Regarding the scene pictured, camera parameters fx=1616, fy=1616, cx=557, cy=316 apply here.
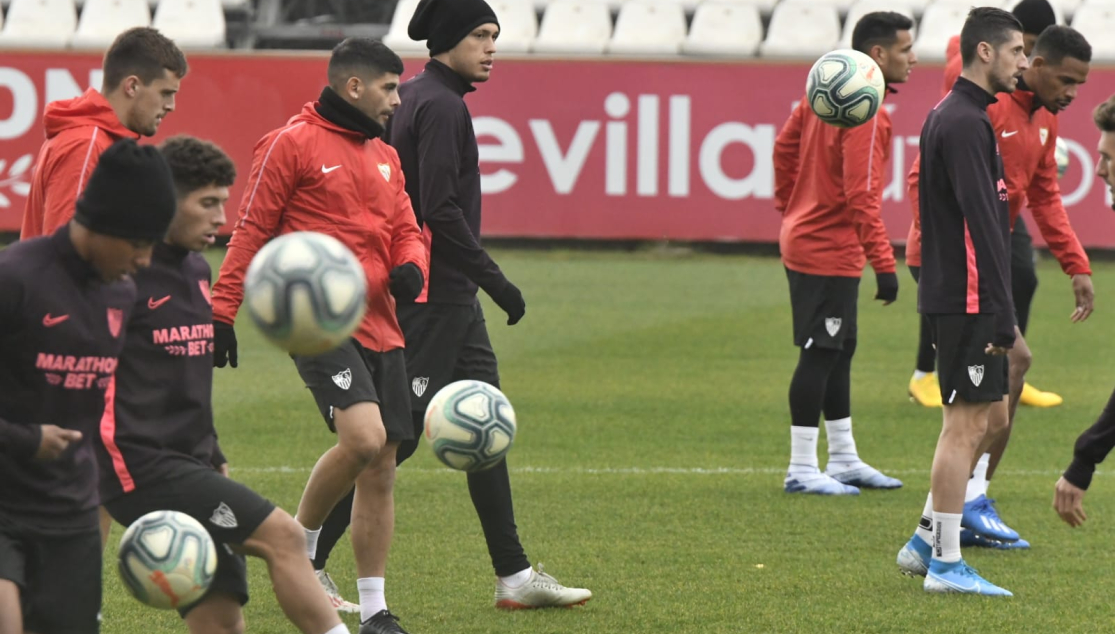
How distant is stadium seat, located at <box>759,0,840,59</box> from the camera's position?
22.2m

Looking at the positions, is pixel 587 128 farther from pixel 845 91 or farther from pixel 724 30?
pixel 845 91

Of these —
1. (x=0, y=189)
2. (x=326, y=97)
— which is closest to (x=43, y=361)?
(x=326, y=97)

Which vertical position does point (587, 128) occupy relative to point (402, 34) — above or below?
below

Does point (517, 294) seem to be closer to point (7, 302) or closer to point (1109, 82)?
point (7, 302)

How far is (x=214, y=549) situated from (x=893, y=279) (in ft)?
16.2

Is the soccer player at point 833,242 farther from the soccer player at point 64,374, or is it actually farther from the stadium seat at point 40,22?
the stadium seat at point 40,22

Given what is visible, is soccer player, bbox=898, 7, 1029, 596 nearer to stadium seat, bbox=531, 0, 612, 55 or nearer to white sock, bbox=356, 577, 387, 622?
white sock, bbox=356, 577, 387, 622

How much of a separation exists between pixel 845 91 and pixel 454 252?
276cm

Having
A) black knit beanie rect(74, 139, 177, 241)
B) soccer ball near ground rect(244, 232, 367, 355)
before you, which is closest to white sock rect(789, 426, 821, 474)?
soccer ball near ground rect(244, 232, 367, 355)

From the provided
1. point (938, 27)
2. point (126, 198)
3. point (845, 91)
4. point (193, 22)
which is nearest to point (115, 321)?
point (126, 198)

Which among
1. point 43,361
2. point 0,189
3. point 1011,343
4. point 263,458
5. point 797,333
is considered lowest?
point 0,189

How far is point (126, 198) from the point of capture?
148 inches

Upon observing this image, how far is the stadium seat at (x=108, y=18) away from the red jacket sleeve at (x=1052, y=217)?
17.5m

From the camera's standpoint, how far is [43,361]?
12.5 feet
